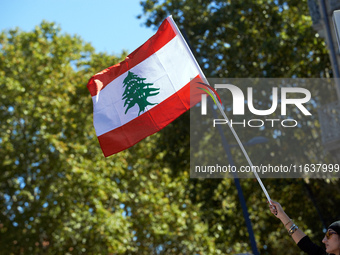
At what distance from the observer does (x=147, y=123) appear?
310 inches

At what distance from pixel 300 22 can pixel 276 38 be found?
1682 millimetres

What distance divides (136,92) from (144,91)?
0.12m

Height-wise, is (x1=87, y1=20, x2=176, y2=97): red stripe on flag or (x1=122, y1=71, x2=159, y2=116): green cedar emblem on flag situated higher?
(x1=87, y1=20, x2=176, y2=97): red stripe on flag

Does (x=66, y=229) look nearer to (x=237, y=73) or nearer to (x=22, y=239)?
(x=22, y=239)

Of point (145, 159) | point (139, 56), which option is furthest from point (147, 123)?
point (145, 159)

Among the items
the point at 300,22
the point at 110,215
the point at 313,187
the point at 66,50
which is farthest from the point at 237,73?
the point at 66,50

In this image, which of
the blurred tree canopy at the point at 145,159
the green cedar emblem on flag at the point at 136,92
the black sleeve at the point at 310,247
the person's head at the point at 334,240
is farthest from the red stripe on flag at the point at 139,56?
the blurred tree canopy at the point at 145,159

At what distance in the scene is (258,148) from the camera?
62.8ft

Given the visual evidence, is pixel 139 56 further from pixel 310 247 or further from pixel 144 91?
pixel 310 247

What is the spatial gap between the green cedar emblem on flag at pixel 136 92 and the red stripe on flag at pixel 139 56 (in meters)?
0.19

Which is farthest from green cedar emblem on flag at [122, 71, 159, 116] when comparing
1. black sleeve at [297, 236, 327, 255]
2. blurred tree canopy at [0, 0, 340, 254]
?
blurred tree canopy at [0, 0, 340, 254]

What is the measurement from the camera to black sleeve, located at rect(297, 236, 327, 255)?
3821 millimetres

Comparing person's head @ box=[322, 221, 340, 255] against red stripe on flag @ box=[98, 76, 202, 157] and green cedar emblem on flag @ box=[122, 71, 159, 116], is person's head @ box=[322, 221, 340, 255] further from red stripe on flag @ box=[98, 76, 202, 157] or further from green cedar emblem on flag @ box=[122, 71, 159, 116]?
green cedar emblem on flag @ box=[122, 71, 159, 116]

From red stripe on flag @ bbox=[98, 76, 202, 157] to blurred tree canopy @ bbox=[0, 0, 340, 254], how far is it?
11253 mm
